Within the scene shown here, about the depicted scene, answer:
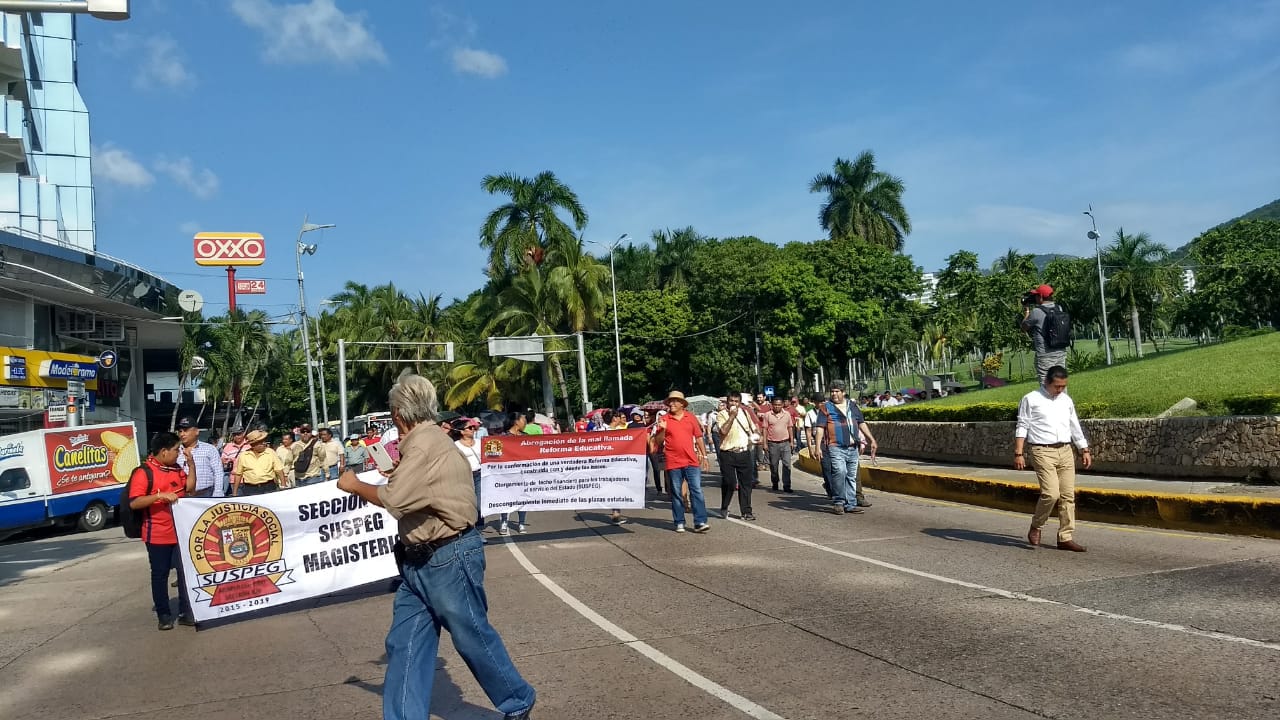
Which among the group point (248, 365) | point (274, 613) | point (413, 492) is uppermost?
point (248, 365)

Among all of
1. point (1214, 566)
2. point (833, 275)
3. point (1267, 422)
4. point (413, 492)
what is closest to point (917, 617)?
point (1214, 566)

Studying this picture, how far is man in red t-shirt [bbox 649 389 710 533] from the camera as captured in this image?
12.6 m

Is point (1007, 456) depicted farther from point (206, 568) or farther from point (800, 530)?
point (206, 568)

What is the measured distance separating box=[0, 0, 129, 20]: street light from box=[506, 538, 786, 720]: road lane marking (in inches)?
285

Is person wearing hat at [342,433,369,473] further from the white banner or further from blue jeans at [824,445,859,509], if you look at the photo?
the white banner

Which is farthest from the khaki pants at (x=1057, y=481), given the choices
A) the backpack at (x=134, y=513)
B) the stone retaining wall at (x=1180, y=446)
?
the backpack at (x=134, y=513)

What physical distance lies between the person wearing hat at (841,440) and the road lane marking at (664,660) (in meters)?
5.56

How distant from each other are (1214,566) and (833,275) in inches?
2055

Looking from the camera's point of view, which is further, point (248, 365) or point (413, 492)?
point (248, 365)

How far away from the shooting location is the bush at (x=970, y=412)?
675 inches

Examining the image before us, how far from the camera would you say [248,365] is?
2377 inches

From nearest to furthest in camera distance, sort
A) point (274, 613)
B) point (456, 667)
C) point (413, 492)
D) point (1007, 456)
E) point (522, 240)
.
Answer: point (413, 492) → point (456, 667) → point (274, 613) → point (1007, 456) → point (522, 240)

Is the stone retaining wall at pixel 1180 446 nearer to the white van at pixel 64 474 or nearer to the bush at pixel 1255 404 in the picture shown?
the bush at pixel 1255 404

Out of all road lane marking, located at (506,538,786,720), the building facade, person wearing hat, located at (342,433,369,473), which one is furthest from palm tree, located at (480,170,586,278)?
road lane marking, located at (506,538,786,720)
